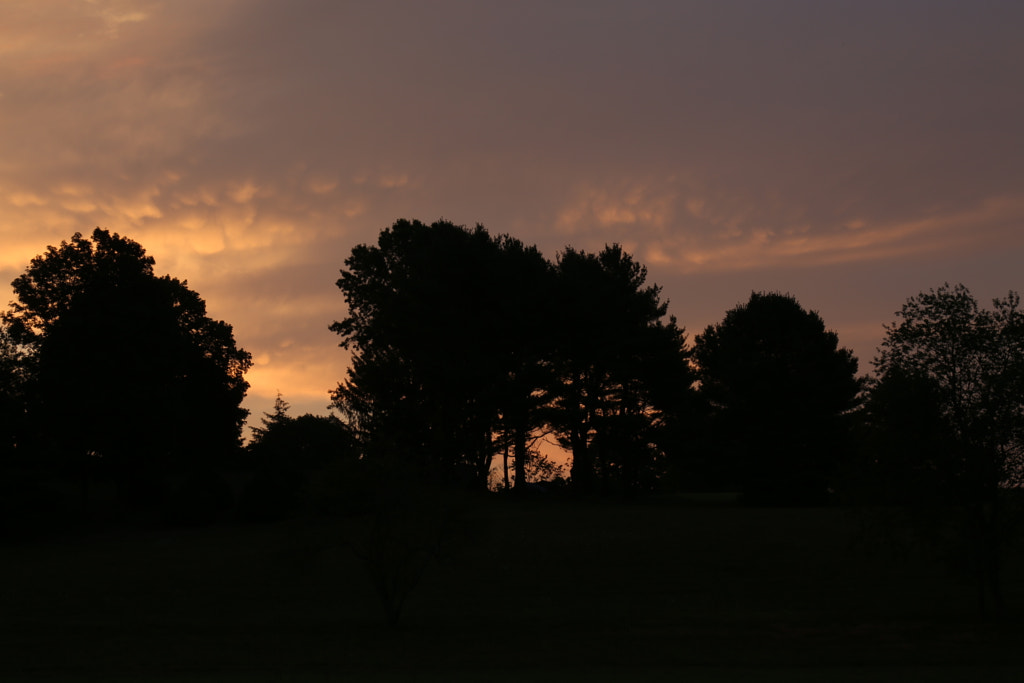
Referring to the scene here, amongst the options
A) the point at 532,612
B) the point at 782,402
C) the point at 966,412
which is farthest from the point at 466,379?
the point at 966,412

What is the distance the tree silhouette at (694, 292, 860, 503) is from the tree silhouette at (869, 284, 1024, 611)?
35152 mm

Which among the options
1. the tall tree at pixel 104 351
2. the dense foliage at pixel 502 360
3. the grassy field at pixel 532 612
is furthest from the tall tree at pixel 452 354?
the grassy field at pixel 532 612

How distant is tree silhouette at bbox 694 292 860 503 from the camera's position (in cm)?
6719

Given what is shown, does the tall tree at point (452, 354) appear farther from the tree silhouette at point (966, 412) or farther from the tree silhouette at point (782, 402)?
the tree silhouette at point (966, 412)

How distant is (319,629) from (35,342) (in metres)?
46.3

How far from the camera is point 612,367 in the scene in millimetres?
70750

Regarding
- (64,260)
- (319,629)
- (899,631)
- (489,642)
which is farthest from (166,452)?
(899,631)

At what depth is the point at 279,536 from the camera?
31.5 meters

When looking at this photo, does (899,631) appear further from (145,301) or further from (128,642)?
(145,301)

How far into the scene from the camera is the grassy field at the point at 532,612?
2464cm

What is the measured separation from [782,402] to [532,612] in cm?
3991

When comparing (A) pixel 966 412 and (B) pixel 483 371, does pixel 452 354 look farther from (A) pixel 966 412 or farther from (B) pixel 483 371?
(A) pixel 966 412

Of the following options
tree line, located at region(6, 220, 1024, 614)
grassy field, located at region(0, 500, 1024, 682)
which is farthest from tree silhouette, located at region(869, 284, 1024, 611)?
tree line, located at region(6, 220, 1024, 614)

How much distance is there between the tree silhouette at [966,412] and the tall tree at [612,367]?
3734 centimetres
